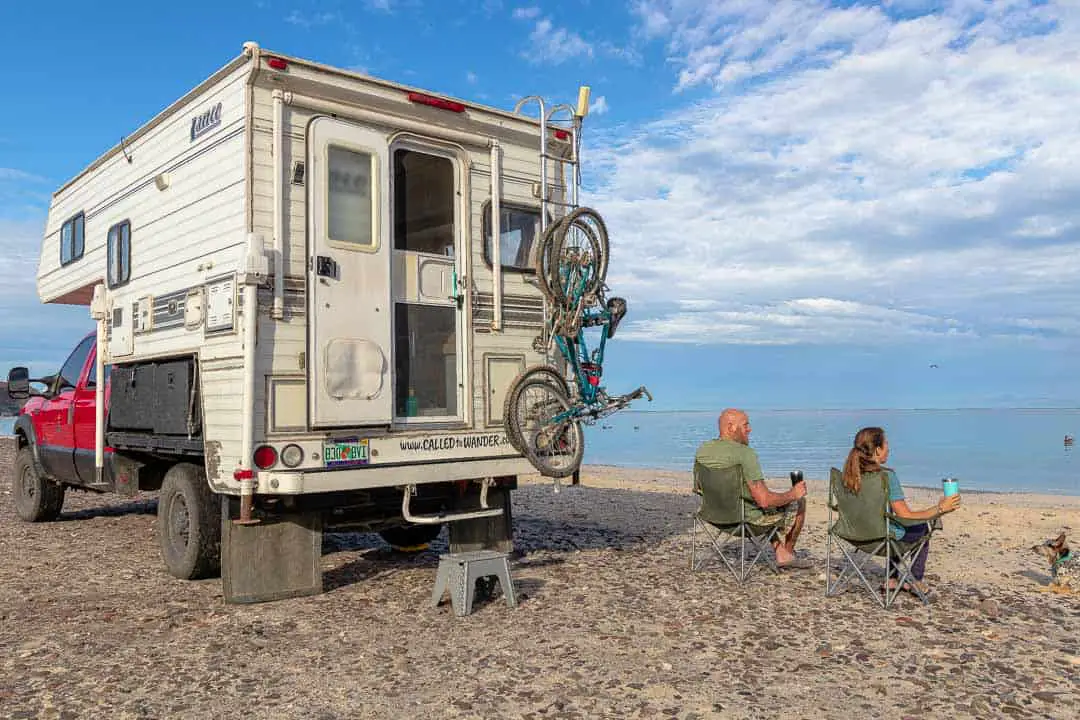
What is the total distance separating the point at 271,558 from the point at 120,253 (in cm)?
340

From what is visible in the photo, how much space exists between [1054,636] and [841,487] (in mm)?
1560

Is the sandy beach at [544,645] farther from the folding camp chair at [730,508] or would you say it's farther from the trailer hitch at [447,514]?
the trailer hitch at [447,514]

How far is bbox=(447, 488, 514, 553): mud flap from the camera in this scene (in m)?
7.27

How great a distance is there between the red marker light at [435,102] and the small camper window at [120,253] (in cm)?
290

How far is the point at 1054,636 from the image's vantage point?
540 centimetres

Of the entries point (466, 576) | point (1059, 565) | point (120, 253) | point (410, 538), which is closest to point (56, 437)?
point (120, 253)

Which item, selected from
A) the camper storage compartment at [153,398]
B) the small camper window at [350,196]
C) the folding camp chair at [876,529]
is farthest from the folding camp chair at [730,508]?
the camper storage compartment at [153,398]

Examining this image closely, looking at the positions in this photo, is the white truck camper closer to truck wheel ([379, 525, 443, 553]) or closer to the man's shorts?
truck wheel ([379, 525, 443, 553])

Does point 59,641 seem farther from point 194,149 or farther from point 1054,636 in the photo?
point 1054,636

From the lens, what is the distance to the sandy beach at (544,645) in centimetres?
429

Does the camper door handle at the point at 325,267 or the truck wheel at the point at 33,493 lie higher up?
the camper door handle at the point at 325,267

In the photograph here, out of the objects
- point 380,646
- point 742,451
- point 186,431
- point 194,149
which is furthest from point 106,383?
point 742,451

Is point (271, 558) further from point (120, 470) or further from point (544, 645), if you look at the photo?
point (120, 470)

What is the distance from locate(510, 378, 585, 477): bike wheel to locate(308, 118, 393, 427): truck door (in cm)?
115
